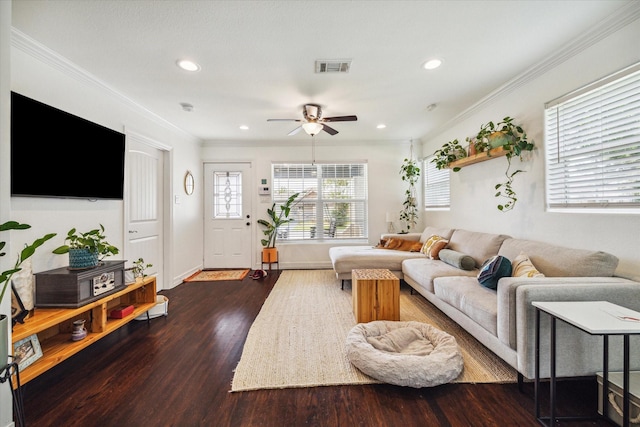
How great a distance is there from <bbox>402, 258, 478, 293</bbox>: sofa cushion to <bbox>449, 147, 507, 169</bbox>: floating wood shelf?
130 cm

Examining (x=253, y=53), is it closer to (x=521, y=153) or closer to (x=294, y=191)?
(x=521, y=153)

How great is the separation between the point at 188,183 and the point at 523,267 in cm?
474

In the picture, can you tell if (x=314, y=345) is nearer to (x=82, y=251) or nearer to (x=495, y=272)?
(x=495, y=272)

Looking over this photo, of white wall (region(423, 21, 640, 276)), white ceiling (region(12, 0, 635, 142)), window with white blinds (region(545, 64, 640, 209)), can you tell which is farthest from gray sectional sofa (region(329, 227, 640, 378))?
white ceiling (region(12, 0, 635, 142))

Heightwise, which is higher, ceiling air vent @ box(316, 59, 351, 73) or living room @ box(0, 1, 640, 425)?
ceiling air vent @ box(316, 59, 351, 73)

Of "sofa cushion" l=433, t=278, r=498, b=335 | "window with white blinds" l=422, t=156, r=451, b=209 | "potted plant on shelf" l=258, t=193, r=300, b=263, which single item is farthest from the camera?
"potted plant on shelf" l=258, t=193, r=300, b=263

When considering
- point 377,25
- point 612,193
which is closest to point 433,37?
point 377,25

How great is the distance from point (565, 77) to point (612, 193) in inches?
42.2

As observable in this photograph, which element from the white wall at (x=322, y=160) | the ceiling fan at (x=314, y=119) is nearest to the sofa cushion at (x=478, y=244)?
the white wall at (x=322, y=160)

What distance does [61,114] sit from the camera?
2201mm

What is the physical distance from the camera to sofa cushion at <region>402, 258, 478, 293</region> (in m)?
2.85

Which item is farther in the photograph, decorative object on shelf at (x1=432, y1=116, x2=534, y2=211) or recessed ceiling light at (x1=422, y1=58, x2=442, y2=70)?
decorative object on shelf at (x1=432, y1=116, x2=534, y2=211)

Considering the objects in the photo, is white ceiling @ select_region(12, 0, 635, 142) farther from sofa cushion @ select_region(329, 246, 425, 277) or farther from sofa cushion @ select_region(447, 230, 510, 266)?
sofa cushion @ select_region(329, 246, 425, 277)

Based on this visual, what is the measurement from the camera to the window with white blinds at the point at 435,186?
441cm
